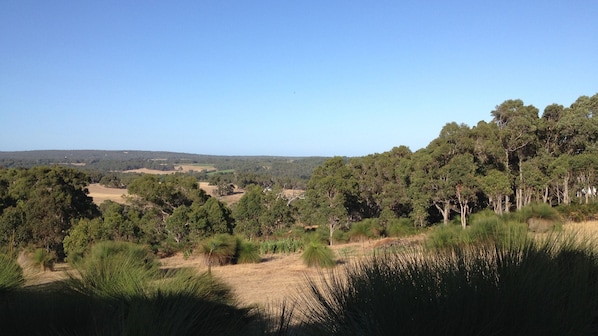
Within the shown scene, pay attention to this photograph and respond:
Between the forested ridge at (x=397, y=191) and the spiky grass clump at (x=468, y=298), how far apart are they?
21.9m

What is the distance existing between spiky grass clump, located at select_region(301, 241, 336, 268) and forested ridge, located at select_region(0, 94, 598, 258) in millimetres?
14102

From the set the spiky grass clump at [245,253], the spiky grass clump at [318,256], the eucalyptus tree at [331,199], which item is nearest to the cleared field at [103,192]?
the eucalyptus tree at [331,199]

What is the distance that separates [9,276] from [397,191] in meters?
33.9

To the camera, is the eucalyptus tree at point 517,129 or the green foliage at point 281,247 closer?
the green foliage at point 281,247

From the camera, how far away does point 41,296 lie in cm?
404

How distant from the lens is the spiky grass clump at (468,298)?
2.34 meters

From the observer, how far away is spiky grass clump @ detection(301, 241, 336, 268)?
420 inches

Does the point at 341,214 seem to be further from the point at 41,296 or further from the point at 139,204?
the point at 41,296

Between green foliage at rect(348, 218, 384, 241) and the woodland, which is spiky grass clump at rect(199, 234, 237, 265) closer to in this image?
the woodland

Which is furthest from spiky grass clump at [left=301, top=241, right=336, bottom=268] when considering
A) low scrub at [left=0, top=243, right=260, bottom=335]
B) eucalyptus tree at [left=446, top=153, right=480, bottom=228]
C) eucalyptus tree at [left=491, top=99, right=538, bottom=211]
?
eucalyptus tree at [left=491, top=99, right=538, bottom=211]

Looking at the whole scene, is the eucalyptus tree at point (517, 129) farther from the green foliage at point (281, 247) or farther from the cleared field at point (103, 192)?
the cleared field at point (103, 192)

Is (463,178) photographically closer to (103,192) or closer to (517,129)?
(517,129)

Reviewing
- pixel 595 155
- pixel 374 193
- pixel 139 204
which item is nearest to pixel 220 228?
pixel 139 204

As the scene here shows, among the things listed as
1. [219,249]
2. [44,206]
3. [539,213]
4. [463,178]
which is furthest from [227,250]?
[44,206]
